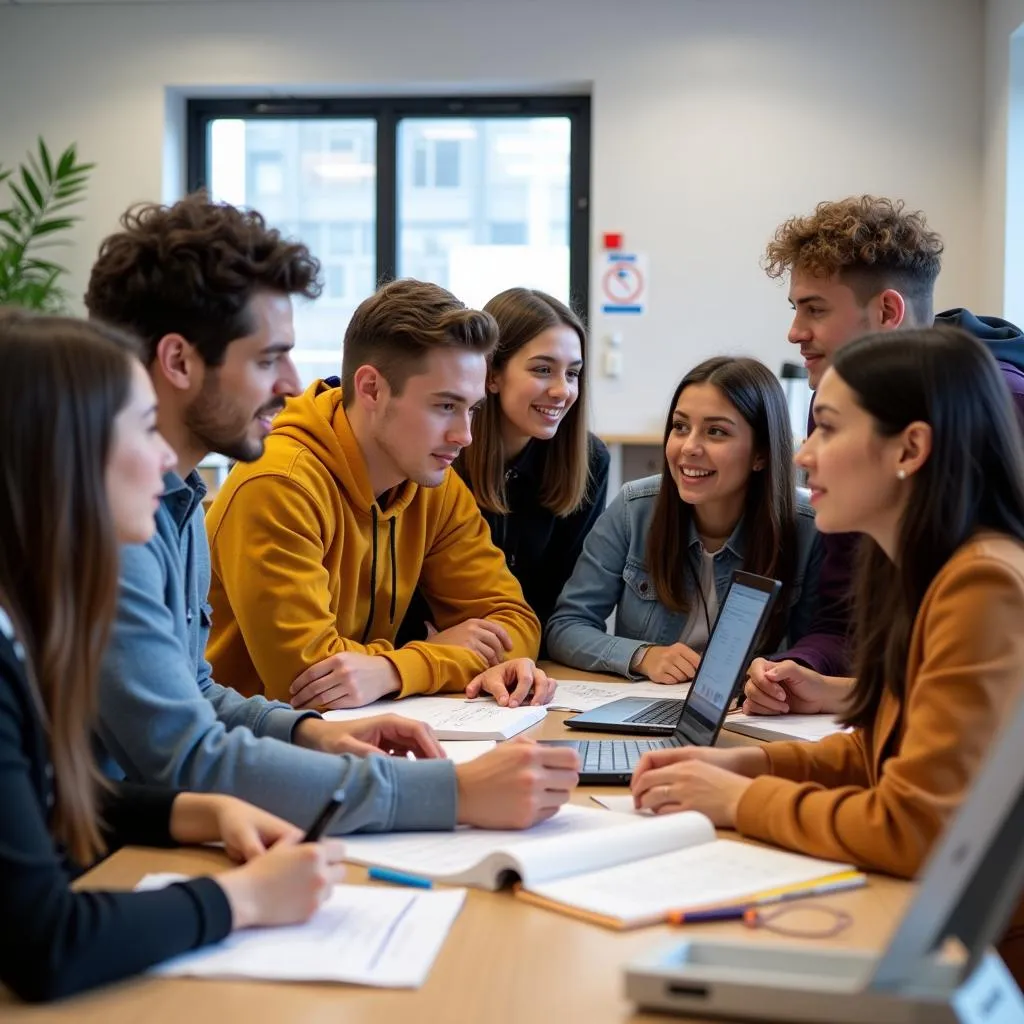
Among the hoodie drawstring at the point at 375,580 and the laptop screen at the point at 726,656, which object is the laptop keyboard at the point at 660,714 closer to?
the laptop screen at the point at 726,656

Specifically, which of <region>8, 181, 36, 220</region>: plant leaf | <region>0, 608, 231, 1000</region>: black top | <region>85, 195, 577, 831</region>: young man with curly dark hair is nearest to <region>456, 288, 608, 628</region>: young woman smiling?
<region>85, 195, 577, 831</region>: young man with curly dark hair

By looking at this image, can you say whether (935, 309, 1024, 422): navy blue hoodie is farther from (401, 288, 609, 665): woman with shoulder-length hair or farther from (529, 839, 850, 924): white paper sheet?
(529, 839, 850, 924): white paper sheet

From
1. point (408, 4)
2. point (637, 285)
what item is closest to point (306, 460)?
point (637, 285)

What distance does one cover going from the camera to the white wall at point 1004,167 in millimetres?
4906

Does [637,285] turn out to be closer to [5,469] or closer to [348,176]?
[348,176]

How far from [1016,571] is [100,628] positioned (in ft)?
2.79

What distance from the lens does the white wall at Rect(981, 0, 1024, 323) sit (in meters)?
4.91

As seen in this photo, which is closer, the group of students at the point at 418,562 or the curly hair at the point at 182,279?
the group of students at the point at 418,562

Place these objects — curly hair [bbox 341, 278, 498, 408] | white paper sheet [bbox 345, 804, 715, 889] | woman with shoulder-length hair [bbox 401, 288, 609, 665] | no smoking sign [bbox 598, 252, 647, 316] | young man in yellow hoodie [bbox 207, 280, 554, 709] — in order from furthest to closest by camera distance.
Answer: no smoking sign [bbox 598, 252, 647, 316]
woman with shoulder-length hair [bbox 401, 288, 609, 665]
curly hair [bbox 341, 278, 498, 408]
young man in yellow hoodie [bbox 207, 280, 554, 709]
white paper sheet [bbox 345, 804, 715, 889]

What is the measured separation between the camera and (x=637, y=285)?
18.0 ft

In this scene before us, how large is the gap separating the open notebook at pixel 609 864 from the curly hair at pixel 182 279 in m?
0.67

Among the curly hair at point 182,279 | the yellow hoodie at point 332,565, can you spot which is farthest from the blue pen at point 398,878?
the yellow hoodie at point 332,565

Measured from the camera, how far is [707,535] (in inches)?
99.8

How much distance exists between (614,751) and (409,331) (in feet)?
3.01
